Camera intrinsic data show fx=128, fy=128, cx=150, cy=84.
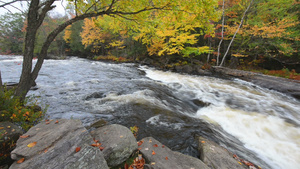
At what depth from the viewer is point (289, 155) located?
3719 mm

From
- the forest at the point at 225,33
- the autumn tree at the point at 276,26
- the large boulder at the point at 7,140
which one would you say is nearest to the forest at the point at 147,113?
the large boulder at the point at 7,140

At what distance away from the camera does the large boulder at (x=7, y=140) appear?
223 centimetres

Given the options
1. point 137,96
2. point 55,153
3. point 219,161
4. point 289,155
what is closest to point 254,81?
point 289,155

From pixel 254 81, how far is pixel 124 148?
12.4 m

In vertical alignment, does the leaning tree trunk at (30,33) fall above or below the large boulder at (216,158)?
above

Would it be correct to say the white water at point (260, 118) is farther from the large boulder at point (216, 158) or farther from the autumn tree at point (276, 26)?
the autumn tree at point (276, 26)

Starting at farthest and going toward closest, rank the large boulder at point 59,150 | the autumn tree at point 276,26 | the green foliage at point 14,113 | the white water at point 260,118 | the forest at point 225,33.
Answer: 1. the autumn tree at point 276,26
2. the forest at point 225,33
3. the white water at point 260,118
4. the green foliage at point 14,113
5. the large boulder at point 59,150

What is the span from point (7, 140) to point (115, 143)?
2.01m

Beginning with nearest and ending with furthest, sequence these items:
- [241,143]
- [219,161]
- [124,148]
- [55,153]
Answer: [55,153] < [124,148] < [219,161] < [241,143]

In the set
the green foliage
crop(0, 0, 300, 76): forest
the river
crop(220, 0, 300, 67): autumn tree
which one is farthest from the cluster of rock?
crop(220, 0, 300, 67): autumn tree

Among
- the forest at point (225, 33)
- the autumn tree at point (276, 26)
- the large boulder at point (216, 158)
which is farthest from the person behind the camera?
the autumn tree at point (276, 26)

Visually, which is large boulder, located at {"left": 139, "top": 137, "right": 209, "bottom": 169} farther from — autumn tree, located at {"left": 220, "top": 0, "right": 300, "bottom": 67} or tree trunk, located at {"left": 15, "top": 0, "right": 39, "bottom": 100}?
autumn tree, located at {"left": 220, "top": 0, "right": 300, "bottom": 67}

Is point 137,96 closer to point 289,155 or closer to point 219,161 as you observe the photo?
point 219,161

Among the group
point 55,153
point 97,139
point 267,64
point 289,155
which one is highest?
point 267,64
